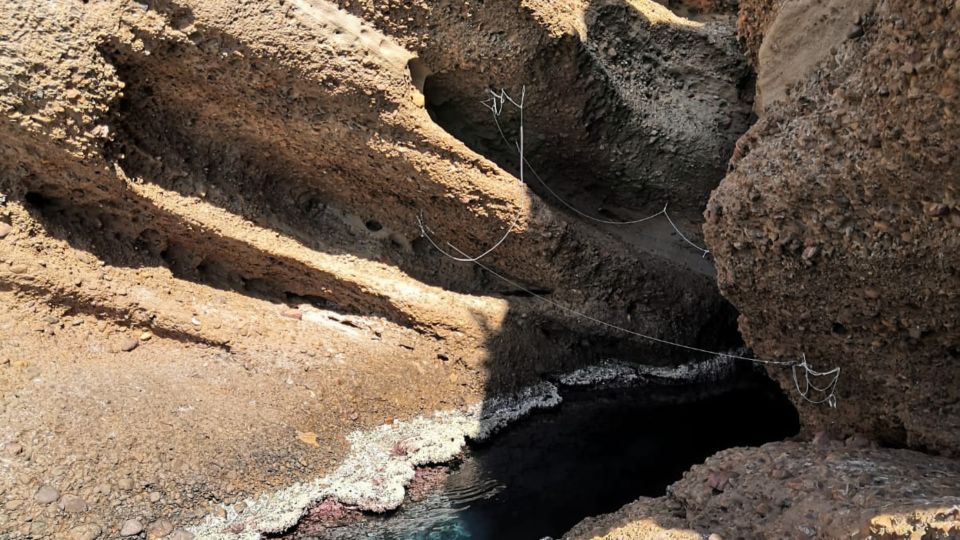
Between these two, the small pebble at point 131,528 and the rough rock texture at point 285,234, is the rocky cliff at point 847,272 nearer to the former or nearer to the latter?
the rough rock texture at point 285,234

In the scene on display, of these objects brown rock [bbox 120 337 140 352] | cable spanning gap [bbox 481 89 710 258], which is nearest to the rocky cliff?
cable spanning gap [bbox 481 89 710 258]

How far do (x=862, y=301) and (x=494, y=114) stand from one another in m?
2.99

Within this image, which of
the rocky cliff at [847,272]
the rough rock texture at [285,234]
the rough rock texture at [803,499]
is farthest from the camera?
the rough rock texture at [285,234]

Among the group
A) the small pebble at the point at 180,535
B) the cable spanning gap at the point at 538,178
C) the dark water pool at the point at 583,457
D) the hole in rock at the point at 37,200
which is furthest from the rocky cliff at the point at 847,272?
the hole in rock at the point at 37,200

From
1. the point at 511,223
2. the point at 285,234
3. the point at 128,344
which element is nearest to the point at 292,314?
the point at 285,234

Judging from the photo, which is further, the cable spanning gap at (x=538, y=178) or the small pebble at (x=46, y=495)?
the cable spanning gap at (x=538, y=178)

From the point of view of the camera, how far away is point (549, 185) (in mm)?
6508

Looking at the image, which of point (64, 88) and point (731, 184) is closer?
point (731, 184)

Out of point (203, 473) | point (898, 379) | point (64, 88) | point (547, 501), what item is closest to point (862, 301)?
point (898, 379)

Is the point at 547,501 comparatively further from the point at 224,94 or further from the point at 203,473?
the point at 224,94

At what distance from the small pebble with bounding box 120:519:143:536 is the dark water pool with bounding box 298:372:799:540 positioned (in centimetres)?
99

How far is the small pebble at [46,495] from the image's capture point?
14.1 feet

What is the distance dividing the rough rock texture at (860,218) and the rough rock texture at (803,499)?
33 cm

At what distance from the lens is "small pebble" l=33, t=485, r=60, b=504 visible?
430 cm
